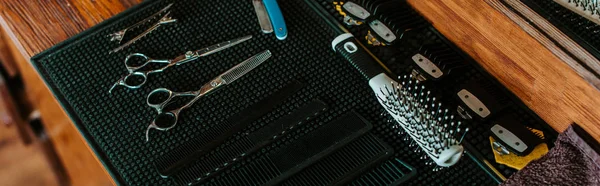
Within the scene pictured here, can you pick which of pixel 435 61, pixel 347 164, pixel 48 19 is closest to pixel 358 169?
pixel 347 164

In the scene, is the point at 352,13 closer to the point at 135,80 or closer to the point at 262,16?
the point at 262,16

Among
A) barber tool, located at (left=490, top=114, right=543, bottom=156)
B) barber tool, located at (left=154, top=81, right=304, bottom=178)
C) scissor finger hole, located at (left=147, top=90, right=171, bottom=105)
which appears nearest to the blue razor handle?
barber tool, located at (left=154, top=81, right=304, bottom=178)

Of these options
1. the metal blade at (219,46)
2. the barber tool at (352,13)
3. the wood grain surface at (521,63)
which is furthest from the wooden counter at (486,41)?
the metal blade at (219,46)

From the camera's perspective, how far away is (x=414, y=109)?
102 cm

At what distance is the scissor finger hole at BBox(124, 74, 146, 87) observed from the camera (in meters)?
1.11

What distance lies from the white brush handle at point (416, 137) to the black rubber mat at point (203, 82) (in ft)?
0.07

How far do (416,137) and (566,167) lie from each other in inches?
8.7

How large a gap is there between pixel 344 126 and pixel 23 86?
1051mm

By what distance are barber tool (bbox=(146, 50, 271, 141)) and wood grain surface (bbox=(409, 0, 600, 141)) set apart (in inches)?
12.8

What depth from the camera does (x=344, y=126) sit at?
1.04m

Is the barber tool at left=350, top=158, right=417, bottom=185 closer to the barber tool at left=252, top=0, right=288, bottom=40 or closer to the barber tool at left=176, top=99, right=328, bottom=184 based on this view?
the barber tool at left=176, top=99, right=328, bottom=184

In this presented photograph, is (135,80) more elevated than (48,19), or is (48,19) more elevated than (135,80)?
(48,19)

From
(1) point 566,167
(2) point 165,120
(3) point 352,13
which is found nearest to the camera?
(1) point 566,167

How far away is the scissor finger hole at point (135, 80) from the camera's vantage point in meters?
1.11
